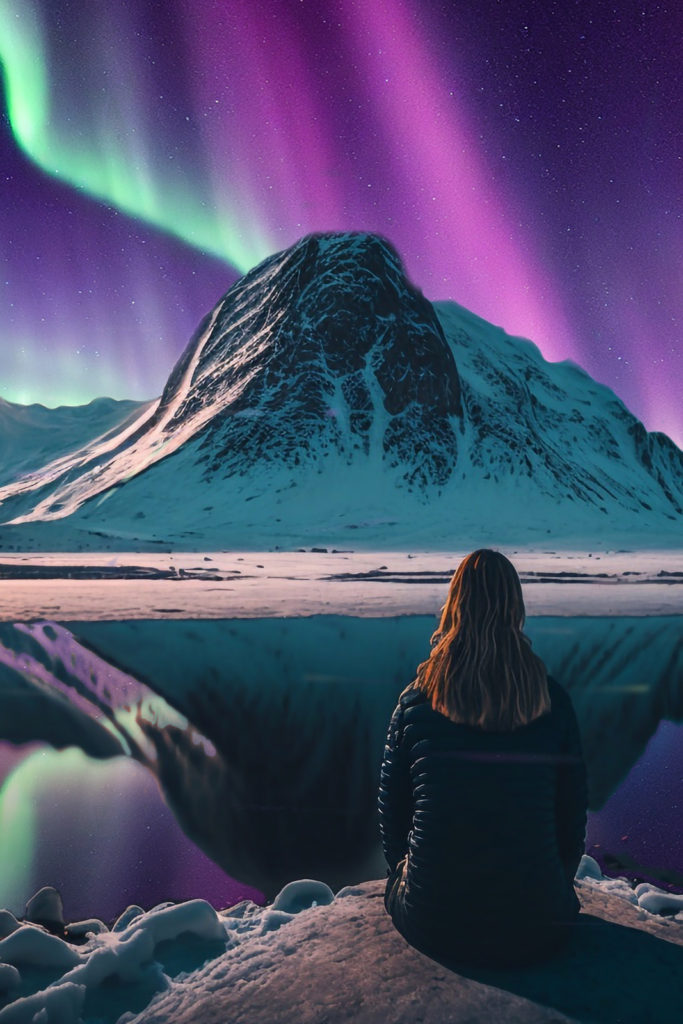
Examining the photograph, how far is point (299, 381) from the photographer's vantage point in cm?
11519

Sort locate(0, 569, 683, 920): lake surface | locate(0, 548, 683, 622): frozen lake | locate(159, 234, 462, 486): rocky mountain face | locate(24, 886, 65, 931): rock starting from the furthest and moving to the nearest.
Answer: locate(159, 234, 462, 486): rocky mountain face
locate(0, 548, 683, 622): frozen lake
locate(0, 569, 683, 920): lake surface
locate(24, 886, 65, 931): rock

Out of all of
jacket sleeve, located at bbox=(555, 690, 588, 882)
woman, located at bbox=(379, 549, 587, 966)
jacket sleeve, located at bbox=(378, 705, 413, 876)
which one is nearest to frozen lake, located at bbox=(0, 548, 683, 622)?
jacket sleeve, located at bbox=(378, 705, 413, 876)

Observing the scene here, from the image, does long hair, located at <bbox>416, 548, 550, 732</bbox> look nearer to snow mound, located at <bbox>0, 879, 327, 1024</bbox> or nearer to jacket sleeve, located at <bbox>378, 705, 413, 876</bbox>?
jacket sleeve, located at <bbox>378, 705, 413, 876</bbox>

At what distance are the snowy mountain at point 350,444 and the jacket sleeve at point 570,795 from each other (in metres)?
57.9

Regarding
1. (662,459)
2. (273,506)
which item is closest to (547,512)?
(273,506)

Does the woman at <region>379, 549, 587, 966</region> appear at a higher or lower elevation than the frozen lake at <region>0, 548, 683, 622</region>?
higher

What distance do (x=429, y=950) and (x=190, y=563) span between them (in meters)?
32.6

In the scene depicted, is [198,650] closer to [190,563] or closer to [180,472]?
[190,563]

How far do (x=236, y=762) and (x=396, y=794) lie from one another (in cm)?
370

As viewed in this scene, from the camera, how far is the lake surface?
4711mm

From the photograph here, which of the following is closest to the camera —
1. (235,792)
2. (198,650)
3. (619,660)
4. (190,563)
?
(235,792)

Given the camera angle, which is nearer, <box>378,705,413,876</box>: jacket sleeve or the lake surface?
<box>378,705,413,876</box>: jacket sleeve

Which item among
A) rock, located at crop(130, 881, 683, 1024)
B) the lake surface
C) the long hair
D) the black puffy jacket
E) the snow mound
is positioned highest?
the long hair

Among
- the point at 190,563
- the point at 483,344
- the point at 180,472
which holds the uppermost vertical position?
the point at 483,344
